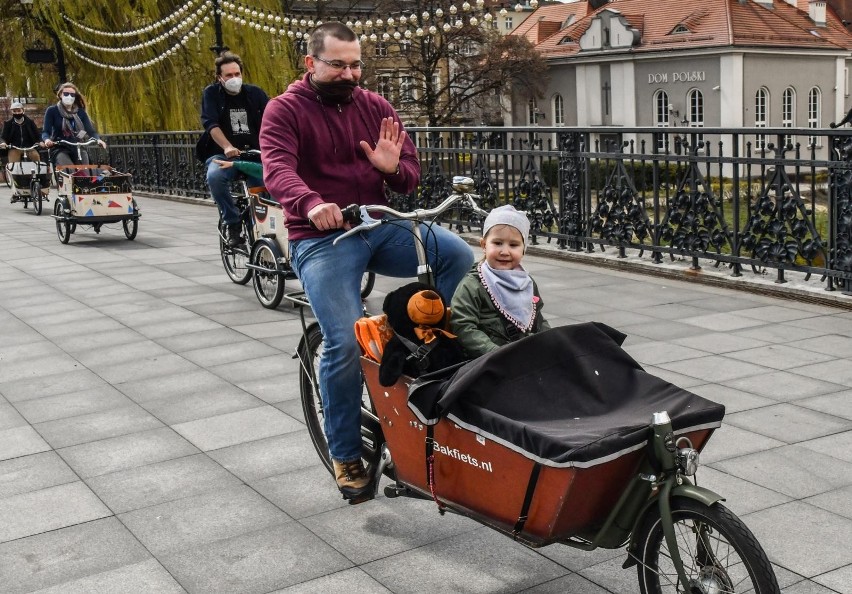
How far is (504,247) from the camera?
385 cm

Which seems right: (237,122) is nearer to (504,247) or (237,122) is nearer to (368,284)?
(368,284)

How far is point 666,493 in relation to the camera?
3.06 meters

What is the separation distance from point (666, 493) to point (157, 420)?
3.63 m

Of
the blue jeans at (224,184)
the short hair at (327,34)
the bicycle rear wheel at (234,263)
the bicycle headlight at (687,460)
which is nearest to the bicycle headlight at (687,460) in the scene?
the bicycle headlight at (687,460)

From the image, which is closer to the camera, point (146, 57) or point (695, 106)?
point (146, 57)

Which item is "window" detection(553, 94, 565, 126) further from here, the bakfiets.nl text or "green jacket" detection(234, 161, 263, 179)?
the bakfiets.nl text

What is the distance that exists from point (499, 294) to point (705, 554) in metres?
1.15

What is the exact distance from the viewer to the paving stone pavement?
3994 mm

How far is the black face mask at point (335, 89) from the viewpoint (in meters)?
4.41

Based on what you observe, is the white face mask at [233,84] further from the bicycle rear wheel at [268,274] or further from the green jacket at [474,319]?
the green jacket at [474,319]

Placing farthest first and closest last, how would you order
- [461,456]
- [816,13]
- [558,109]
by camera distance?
[558,109] → [816,13] → [461,456]

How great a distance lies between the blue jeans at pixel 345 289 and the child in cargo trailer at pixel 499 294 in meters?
0.40

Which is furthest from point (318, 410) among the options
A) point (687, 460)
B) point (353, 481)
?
point (687, 460)

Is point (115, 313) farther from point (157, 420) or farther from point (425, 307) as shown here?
point (425, 307)
